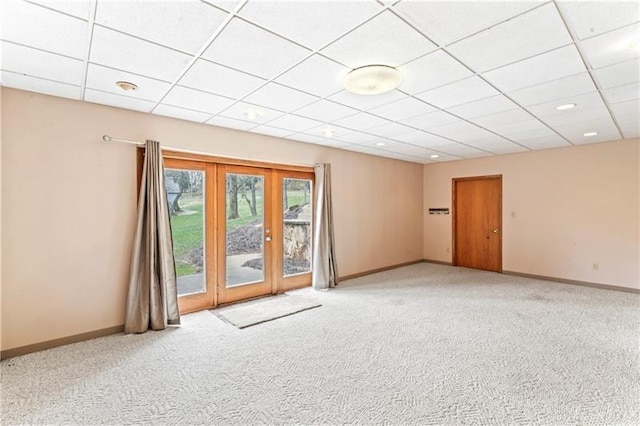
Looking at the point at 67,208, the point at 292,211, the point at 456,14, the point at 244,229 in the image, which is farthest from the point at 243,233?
the point at 456,14

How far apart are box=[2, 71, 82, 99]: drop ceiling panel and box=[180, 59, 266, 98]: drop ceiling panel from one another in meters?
1.11

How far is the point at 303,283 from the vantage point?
543 cm

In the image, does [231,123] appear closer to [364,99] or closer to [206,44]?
[364,99]

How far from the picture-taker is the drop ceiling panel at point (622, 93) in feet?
9.42

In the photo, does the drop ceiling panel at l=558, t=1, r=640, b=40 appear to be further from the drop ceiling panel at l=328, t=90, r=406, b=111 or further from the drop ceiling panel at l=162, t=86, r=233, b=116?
the drop ceiling panel at l=162, t=86, r=233, b=116

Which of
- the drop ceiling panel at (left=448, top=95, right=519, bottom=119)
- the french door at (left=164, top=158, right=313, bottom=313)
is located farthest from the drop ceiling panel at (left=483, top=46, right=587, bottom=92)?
the french door at (left=164, top=158, right=313, bottom=313)

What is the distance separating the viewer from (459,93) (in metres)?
3.02

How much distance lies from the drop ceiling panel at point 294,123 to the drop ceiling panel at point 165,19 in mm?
1780

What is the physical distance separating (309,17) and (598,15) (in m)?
1.72

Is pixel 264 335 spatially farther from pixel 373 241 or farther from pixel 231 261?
pixel 373 241

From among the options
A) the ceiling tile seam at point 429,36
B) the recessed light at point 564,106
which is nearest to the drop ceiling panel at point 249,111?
the ceiling tile seam at point 429,36

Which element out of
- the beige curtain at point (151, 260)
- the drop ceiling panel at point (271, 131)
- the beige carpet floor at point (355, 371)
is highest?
the drop ceiling panel at point (271, 131)

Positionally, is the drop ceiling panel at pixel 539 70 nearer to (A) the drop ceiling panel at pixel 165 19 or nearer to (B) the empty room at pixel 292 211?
(B) the empty room at pixel 292 211

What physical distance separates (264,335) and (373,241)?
3616 mm
